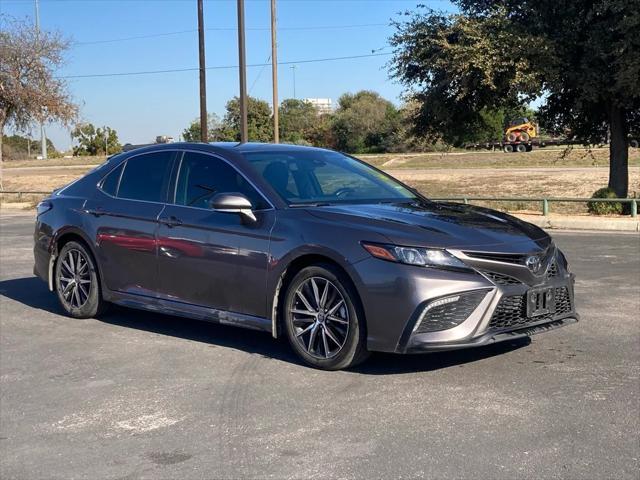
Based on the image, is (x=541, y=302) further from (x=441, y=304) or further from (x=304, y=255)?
(x=304, y=255)

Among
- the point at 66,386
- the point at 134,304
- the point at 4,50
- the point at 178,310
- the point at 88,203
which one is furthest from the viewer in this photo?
the point at 4,50

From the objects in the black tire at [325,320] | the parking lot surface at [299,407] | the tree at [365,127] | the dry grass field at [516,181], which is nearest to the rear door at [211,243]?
the black tire at [325,320]

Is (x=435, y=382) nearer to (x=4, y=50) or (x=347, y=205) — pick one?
(x=347, y=205)

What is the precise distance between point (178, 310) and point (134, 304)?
0.63 meters

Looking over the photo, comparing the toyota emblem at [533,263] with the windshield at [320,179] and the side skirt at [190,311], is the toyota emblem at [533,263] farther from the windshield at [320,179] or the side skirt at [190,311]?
the side skirt at [190,311]

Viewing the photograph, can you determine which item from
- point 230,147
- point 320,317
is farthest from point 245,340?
point 230,147

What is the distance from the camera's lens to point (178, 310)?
244 inches

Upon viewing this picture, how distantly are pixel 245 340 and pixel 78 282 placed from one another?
75.6 inches

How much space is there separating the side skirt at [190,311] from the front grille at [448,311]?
130 centimetres

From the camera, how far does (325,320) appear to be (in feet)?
17.4

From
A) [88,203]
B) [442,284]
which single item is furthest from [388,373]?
[88,203]

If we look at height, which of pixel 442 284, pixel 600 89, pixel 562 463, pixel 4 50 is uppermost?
pixel 4 50

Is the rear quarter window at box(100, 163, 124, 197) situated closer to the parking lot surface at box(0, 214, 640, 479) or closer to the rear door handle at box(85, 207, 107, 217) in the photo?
the rear door handle at box(85, 207, 107, 217)

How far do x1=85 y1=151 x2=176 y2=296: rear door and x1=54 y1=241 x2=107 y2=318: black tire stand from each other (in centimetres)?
26
